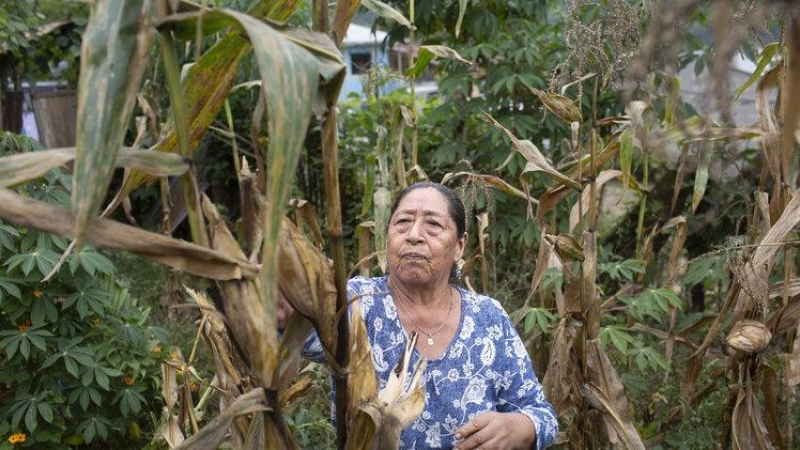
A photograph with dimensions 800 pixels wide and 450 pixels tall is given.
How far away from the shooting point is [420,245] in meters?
2.34

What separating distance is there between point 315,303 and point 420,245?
921 millimetres

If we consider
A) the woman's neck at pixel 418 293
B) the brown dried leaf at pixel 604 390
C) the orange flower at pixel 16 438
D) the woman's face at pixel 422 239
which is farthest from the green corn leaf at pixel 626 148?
the orange flower at pixel 16 438

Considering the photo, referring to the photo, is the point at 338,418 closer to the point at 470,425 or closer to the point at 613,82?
the point at 470,425

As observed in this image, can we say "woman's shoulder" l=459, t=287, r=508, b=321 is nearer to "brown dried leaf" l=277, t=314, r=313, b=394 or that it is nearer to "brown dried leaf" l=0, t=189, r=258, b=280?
"brown dried leaf" l=277, t=314, r=313, b=394

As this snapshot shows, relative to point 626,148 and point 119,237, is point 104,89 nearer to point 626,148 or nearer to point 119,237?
point 119,237

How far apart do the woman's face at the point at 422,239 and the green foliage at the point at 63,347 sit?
107cm

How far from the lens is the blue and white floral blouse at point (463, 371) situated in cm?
230

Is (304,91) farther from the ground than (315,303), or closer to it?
farther from the ground

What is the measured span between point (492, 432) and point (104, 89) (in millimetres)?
1379

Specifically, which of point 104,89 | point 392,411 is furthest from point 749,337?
point 104,89

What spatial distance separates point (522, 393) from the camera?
94.6 inches

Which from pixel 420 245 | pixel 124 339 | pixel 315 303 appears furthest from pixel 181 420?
pixel 315 303

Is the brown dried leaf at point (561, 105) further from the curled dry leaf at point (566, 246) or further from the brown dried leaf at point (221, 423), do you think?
the brown dried leaf at point (221, 423)

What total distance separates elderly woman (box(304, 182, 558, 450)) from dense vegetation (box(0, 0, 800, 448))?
132 millimetres
